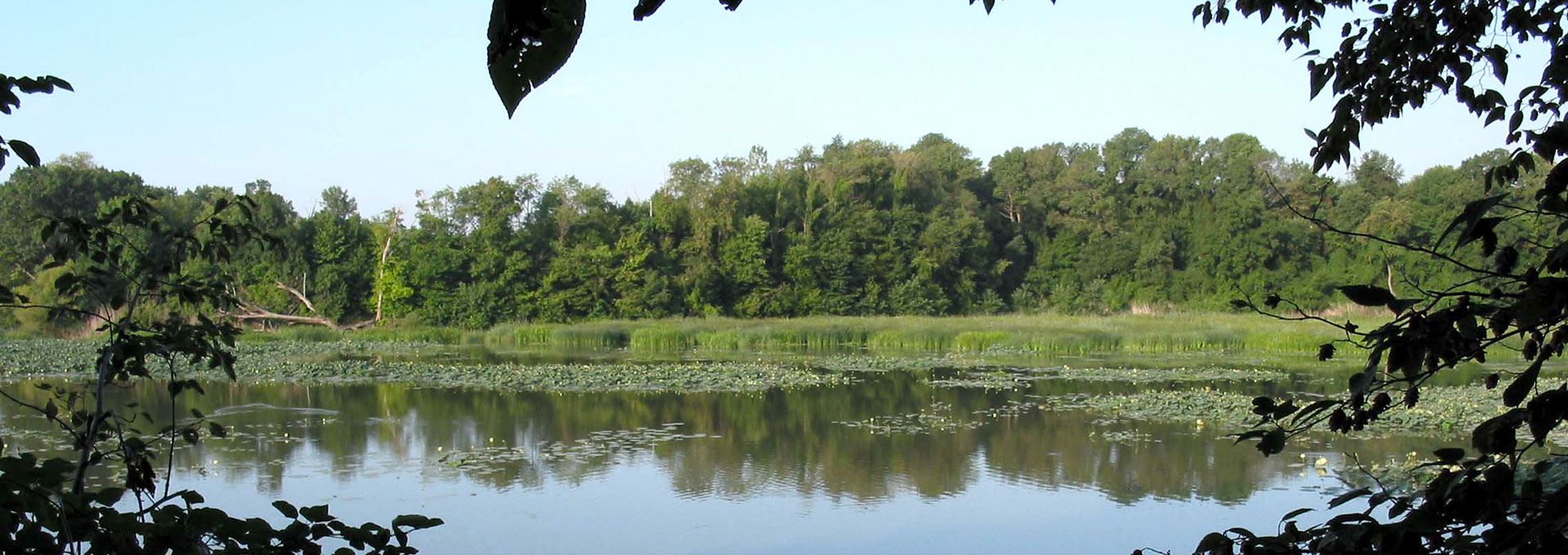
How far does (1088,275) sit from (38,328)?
29.0 metres

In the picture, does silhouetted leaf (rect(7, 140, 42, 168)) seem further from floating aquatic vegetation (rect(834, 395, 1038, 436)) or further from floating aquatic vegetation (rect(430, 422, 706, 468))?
floating aquatic vegetation (rect(834, 395, 1038, 436))

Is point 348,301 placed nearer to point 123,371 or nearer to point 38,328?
point 38,328

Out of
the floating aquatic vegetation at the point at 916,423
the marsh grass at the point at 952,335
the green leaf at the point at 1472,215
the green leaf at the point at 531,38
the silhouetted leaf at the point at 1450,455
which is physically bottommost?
the floating aquatic vegetation at the point at 916,423

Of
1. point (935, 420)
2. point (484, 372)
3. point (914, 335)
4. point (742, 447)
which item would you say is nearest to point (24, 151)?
point (742, 447)

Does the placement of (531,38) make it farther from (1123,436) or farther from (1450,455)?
(1123,436)

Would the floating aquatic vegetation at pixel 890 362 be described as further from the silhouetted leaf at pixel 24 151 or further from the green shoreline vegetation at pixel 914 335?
the silhouetted leaf at pixel 24 151

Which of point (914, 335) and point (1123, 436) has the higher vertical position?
point (914, 335)

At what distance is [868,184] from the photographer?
38.8 m

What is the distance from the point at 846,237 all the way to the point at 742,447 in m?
26.2

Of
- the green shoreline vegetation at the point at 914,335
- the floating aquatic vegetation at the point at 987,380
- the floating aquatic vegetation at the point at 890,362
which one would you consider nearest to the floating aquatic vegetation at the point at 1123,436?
the floating aquatic vegetation at the point at 987,380

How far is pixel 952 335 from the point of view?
23609 millimetres

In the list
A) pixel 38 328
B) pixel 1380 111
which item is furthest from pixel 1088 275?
pixel 1380 111

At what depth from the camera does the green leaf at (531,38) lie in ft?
2.06

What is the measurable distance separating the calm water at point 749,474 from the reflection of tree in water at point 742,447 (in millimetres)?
32
